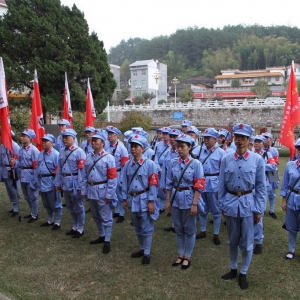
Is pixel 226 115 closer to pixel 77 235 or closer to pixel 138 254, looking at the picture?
pixel 77 235

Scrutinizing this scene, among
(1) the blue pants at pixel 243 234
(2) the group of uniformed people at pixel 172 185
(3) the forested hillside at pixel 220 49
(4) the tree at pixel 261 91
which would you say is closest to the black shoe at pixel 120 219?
(2) the group of uniformed people at pixel 172 185

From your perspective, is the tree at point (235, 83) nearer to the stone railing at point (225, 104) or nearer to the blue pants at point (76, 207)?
the stone railing at point (225, 104)

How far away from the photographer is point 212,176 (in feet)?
19.3

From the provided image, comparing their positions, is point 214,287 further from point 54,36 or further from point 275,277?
point 54,36

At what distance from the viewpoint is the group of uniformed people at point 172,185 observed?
4133 mm

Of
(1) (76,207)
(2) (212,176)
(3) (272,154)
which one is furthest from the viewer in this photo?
(3) (272,154)

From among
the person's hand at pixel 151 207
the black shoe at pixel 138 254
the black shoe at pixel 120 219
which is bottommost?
the black shoe at pixel 120 219

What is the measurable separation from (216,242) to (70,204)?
2.88 metres

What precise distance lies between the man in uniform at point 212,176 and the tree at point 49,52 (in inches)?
588

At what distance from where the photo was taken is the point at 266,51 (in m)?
96.3

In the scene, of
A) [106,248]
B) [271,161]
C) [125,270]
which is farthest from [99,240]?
[271,161]

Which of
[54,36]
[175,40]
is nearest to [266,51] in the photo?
[175,40]

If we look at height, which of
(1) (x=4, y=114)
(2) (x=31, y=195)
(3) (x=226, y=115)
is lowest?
(3) (x=226, y=115)

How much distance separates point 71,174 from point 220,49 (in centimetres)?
11474
